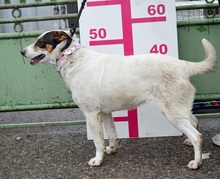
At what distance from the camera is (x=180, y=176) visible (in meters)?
4.93

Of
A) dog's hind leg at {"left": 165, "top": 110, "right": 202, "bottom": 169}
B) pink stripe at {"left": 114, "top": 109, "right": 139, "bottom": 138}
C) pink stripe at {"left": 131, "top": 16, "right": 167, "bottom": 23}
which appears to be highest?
pink stripe at {"left": 131, "top": 16, "right": 167, "bottom": 23}

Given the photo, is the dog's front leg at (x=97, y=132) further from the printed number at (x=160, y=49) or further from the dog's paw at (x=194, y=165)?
the printed number at (x=160, y=49)

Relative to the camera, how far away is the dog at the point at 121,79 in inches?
195

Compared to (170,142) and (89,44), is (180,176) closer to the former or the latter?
(170,142)

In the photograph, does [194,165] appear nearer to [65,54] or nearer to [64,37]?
[65,54]

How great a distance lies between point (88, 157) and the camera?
18.4 feet

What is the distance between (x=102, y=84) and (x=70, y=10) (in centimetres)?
381

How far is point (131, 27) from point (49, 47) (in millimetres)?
1195

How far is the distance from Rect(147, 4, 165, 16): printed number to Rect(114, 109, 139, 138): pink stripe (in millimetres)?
1280

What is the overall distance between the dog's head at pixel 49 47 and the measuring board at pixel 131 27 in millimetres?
744

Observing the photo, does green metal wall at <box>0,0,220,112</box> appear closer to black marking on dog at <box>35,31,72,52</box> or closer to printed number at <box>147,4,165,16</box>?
printed number at <box>147,4,165,16</box>

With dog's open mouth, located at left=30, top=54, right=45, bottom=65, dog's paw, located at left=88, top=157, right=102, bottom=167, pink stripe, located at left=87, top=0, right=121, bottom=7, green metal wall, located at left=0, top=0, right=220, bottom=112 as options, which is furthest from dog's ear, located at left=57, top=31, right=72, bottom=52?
dog's paw, located at left=88, top=157, right=102, bottom=167

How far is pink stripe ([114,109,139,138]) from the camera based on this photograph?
5.99 meters

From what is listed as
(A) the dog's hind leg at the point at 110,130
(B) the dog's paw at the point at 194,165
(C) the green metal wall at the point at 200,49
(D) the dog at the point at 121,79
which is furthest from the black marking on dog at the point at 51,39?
(B) the dog's paw at the point at 194,165
